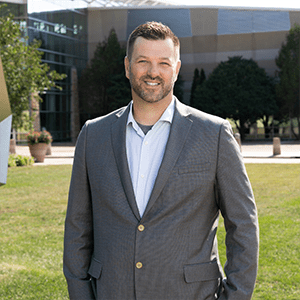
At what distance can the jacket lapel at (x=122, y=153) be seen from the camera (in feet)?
6.34

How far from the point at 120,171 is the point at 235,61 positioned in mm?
35716

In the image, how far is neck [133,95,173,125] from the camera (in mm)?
2053

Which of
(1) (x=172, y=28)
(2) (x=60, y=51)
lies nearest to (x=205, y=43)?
(1) (x=172, y=28)

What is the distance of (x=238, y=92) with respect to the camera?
34.8m

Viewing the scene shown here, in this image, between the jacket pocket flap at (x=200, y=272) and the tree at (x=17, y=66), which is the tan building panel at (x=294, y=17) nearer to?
the tree at (x=17, y=66)

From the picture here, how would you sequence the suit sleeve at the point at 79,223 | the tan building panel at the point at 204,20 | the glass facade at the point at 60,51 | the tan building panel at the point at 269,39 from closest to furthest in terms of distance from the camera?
1. the suit sleeve at the point at 79,223
2. the glass facade at the point at 60,51
3. the tan building panel at the point at 269,39
4. the tan building panel at the point at 204,20

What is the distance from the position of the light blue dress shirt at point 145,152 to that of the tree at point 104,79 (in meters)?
34.7

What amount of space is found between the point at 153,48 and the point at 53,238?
5.72 m

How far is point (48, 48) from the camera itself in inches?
Result: 1447

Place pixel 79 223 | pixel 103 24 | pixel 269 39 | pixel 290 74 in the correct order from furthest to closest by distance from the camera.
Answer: pixel 103 24, pixel 269 39, pixel 290 74, pixel 79 223

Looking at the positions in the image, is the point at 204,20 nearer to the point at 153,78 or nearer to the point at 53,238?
the point at 53,238

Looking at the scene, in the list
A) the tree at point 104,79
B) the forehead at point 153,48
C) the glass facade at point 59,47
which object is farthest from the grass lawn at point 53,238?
the glass facade at point 59,47

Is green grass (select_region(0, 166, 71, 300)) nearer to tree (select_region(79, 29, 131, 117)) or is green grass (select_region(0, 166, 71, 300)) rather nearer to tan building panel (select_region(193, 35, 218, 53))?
tree (select_region(79, 29, 131, 117))

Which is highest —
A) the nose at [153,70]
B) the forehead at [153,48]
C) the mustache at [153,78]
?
the forehead at [153,48]
